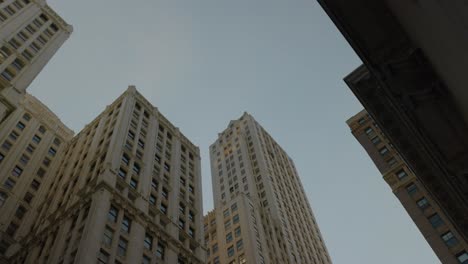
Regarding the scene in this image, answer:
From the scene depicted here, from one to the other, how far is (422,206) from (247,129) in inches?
3406

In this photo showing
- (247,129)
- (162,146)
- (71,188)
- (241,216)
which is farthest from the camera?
(247,129)

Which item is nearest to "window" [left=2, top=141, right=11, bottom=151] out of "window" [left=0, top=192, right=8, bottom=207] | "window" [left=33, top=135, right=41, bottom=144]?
"window" [left=33, top=135, right=41, bottom=144]

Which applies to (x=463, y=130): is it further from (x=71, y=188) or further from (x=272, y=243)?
(x=272, y=243)

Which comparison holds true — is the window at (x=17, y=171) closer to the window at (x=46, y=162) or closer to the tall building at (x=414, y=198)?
the window at (x=46, y=162)

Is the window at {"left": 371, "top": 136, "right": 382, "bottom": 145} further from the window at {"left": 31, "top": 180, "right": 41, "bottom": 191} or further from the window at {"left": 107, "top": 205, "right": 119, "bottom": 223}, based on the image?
the window at {"left": 31, "top": 180, "right": 41, "bottom": 191}

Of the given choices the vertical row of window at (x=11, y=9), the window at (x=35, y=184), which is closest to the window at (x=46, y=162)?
the window at (x=35, y=184)

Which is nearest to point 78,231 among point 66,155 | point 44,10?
point 66,155

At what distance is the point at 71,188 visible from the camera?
57.9 metres

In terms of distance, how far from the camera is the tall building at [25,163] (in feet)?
196

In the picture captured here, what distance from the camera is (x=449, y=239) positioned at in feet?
158

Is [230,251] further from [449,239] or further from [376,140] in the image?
[449,239]

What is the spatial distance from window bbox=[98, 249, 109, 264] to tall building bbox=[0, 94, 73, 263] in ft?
62.8

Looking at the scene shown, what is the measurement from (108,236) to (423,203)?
37.0 meters

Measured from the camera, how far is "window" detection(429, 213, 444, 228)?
50.0 m
